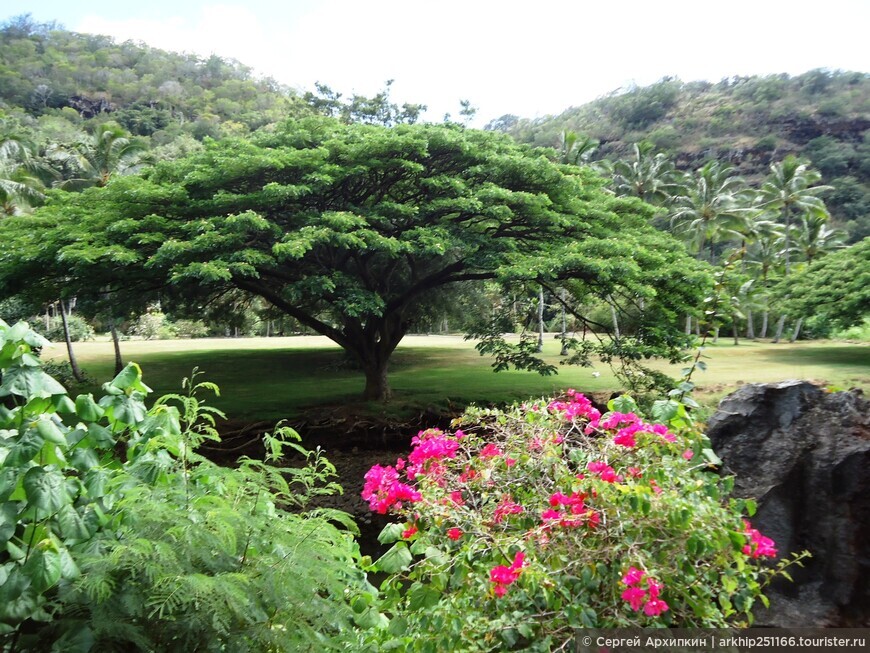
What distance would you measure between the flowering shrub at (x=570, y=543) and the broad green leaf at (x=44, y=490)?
111 centimetres

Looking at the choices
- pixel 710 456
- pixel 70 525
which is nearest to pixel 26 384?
pixel 70 525

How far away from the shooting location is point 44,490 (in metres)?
1.51

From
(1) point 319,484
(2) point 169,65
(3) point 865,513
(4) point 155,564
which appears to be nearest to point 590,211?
(1) point 319,484

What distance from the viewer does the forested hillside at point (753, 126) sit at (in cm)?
4203

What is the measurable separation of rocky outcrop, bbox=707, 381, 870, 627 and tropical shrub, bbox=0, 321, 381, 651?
2.19m

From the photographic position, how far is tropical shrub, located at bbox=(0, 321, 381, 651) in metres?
1.52

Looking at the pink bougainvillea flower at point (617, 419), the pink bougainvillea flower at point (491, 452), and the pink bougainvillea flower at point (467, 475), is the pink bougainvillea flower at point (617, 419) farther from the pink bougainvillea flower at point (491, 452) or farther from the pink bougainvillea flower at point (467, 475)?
the pink bougainvillea flower at point (467, 475)

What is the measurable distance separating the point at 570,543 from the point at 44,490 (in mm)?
1544

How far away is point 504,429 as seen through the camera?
8.21ft

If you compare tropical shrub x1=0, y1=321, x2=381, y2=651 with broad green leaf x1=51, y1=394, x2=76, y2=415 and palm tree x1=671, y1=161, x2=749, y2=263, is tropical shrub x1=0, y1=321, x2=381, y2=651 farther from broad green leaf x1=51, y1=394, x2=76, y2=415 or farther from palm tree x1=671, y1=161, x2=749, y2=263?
palm tree x1=671, y1=161, x2=749, y2=263

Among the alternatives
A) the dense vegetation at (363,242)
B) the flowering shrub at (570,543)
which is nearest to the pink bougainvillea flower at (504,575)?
the flowering shrub at (570,543)

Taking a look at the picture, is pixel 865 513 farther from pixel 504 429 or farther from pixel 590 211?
A: pixel 590 211

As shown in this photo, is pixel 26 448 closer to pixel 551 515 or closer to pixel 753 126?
pixel 551 515

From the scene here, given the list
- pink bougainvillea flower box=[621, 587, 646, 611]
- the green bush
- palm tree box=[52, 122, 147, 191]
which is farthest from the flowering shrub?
the green bush
